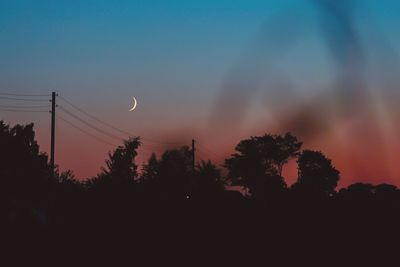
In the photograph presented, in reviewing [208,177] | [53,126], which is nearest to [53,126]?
[53,126]

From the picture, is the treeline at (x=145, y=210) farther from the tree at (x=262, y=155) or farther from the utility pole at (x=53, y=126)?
the tree at (x=262, y=155)

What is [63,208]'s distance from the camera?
28797mm

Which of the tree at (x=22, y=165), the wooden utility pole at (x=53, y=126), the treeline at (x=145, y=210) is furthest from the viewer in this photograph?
the wooden utility pole at (x=53, y=126)

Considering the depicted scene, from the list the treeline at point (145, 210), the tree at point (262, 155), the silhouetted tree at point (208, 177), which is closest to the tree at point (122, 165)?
the treeline at point (145, 210)

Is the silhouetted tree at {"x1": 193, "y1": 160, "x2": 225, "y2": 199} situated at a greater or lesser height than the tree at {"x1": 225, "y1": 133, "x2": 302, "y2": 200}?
lesser

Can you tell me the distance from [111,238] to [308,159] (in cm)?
5850

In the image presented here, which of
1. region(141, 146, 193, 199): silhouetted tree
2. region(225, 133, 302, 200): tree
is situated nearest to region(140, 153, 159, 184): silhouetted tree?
region(141, 146, 193, 199): silhouetted tree

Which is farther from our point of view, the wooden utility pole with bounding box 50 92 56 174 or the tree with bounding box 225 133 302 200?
the tree with bounding box 225 133 302 200

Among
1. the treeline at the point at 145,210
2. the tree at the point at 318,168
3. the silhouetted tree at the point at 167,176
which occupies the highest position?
the tree at the point at 318,168

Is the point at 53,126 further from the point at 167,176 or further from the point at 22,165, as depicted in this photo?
the point at 167,176

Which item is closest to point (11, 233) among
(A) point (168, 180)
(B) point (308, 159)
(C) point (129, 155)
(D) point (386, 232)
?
(D) point (386, 232)

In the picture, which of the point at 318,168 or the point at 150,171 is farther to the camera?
the point at 318,168

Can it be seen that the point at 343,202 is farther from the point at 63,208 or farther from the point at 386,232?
the point at 63,208

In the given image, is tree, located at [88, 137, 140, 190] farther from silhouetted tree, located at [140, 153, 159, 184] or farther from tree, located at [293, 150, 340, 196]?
tree, located at [293, 150, 340, 196]
